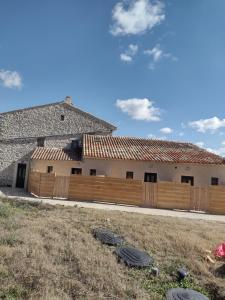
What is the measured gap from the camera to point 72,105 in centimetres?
3284

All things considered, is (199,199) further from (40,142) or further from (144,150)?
(40,142)

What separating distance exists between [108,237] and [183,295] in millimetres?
3658

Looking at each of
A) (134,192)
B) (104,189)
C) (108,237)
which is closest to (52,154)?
(104,189)

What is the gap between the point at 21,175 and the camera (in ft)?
94.0

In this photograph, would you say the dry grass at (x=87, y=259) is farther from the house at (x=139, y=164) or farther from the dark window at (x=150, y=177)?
the dark window at (x=150, y=177)

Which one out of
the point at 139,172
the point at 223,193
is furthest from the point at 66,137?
the point at 223,193

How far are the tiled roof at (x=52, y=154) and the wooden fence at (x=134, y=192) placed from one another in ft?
16.4

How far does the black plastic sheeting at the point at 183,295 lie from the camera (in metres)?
6.43

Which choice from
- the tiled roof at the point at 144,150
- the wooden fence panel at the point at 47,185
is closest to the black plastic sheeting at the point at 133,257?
the wooden fence panel at the point at 47,185

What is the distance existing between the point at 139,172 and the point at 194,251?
51.8 feet

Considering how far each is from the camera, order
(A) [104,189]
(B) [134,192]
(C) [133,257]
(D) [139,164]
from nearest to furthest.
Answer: (C) [133,257] < (B) [134,192] < (A) [104,189] < (D) [139,164]

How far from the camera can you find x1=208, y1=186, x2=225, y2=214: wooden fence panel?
19125 mm

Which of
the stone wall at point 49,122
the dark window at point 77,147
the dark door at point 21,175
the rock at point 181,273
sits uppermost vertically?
the stone wall at point 49,122

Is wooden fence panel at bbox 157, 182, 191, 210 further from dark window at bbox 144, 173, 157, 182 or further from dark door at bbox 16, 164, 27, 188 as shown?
dark door at bbox 16, 164, 27, 188
